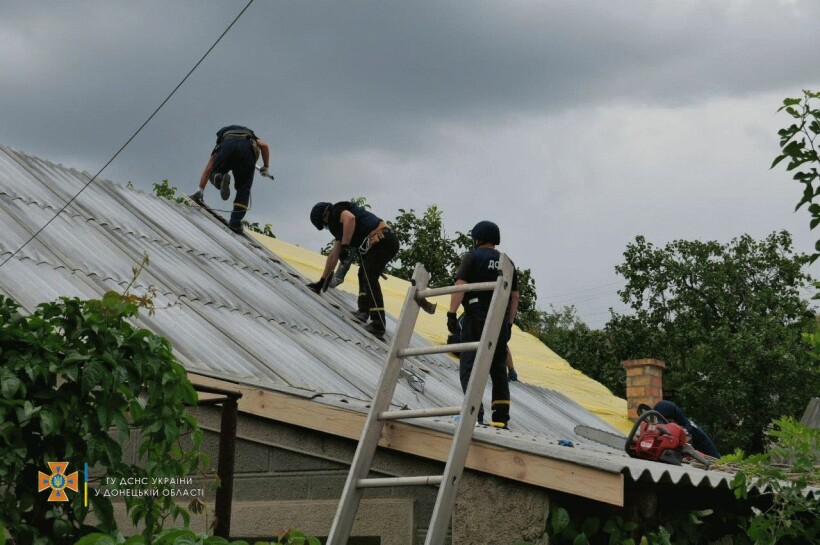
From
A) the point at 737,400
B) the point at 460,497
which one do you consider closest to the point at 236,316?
the point at 460,497

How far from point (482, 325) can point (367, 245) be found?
9.41ft

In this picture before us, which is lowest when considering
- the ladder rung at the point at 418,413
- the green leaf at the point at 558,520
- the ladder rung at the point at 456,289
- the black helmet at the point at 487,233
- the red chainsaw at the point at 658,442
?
the green leaf at the point at 558,520

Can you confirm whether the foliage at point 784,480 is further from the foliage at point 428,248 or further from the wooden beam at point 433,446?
the foliage at point 428,248

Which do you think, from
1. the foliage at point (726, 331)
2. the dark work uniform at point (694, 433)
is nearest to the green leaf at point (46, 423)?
the dark work uniform at point (694, 433)

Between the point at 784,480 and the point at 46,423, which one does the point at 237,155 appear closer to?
the point at 784,480

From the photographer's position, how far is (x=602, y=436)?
29.5 feet

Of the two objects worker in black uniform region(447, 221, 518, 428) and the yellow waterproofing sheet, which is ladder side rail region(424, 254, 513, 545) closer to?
worker in black uniform region(447, 221, 518, 428)

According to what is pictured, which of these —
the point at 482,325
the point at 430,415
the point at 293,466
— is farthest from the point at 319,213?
the point at 430,415

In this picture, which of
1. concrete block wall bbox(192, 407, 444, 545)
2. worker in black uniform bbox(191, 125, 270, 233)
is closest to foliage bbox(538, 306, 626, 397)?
worker in black uniform bbox(191, 125, 270, 233)

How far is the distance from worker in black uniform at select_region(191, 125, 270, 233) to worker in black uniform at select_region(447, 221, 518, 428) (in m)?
4.42

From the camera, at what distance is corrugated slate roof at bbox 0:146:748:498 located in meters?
6.37

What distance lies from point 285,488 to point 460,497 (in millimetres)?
1143

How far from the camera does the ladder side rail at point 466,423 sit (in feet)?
16.0

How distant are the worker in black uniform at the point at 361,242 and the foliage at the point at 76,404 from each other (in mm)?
5235
